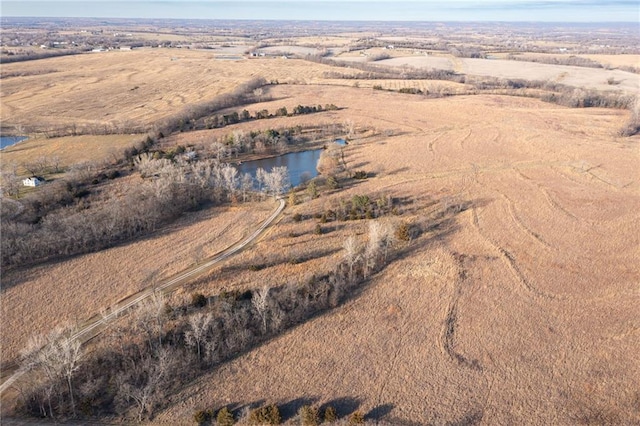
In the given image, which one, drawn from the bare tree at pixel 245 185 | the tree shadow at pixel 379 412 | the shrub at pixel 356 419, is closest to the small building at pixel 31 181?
the bare tree at pixel 245 185

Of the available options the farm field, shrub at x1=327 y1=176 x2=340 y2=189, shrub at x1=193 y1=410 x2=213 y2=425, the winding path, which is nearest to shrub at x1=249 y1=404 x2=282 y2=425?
shrub at x1=193 y1=410 x2=213 y2=425

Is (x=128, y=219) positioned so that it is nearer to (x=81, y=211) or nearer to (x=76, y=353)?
(x=81, y=211)

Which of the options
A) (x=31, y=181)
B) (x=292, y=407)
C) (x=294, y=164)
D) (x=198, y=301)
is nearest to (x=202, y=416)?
(x=292, y=407)

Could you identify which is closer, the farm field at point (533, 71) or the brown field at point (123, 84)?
the brown field at point (123, 84)

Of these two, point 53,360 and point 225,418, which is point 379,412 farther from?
point 53,360

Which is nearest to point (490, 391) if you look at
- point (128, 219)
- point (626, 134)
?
point (128, 219)

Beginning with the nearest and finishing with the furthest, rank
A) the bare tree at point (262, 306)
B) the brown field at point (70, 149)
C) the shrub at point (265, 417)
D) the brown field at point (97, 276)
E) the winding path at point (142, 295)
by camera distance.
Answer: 1. the shrub at point (265, 417)
2. the winding path at point (142, 295)
3. the bare tree at point (262, 306)
4. the brown field at point (97, 276)
5. the brown field at point (70, 149)

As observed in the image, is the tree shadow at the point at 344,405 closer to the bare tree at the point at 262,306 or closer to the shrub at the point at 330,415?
the shrub at the point at 330,415
